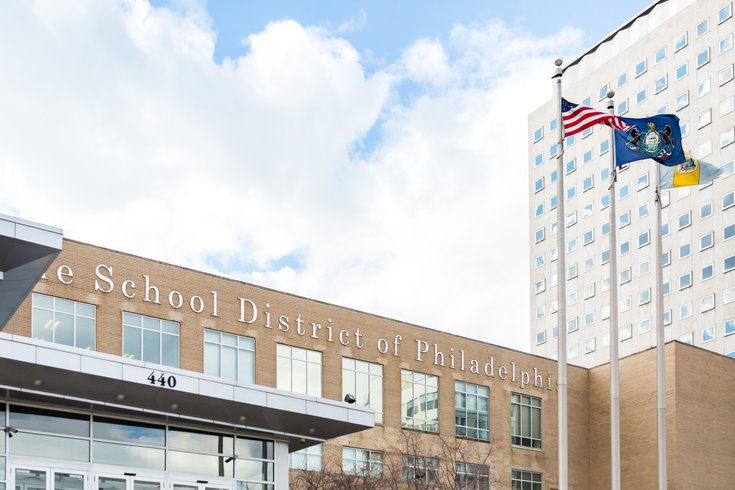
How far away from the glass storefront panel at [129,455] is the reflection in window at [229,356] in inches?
915

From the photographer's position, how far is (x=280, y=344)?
52531 millimetres

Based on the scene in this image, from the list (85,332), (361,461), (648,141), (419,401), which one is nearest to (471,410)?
(419,401)

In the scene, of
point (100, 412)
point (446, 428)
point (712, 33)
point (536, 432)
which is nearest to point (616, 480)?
point (100, 412)

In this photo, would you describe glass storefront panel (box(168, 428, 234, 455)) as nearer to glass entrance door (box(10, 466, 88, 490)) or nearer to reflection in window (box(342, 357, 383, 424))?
glass entrance door (box(10, 466, 88, 490))

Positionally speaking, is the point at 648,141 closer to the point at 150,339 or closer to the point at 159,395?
the point at 159,395

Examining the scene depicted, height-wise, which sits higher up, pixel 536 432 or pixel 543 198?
pixel 543 198

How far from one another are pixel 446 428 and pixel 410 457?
3.73 m

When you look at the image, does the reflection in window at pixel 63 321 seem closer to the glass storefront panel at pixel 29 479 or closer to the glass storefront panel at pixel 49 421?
the glass storefront panel at pixel 49 421

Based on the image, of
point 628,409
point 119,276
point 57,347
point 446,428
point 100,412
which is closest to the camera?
point 57,347

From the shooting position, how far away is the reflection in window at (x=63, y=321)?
44.6 m

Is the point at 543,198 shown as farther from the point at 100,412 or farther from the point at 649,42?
the point at 100,412

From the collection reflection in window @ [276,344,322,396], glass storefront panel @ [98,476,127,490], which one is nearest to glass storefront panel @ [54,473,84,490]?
glass storefront panel @ [98,476,127,490]

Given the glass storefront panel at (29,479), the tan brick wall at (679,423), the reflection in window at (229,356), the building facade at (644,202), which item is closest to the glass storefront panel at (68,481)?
the glass storefront panel at (29,479)

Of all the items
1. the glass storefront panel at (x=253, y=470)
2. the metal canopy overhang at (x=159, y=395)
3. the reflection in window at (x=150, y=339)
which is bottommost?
the glass storefront panel at (x=253, y=470)
